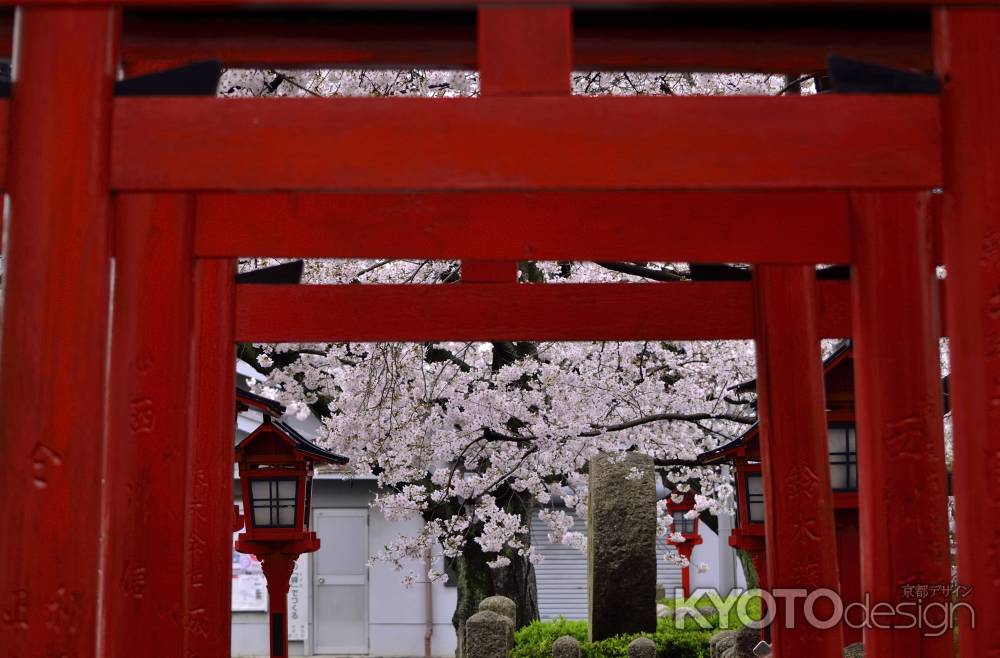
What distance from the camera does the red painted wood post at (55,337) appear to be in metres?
3.06

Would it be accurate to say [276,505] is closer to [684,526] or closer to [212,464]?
[212,464]

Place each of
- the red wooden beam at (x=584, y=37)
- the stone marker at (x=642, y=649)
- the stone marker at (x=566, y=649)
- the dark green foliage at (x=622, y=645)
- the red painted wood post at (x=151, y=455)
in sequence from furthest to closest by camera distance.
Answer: the dark green foliage at (x=622, y=645) < the stone marker at (x=566, y=649) < the stone marker at (x=642, y=649) < the red painted wood post at (x=151, y=455) < the red wooden beam at (x=584, y=37)

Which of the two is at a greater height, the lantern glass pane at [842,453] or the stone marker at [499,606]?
the lantern glass pane at [842,453]

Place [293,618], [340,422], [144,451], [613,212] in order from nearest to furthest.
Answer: [144,451] → [613,212] → [340,422] → [293,618]

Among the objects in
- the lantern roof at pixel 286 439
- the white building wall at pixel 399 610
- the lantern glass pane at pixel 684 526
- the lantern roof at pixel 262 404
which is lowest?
the white building wall at pixel 399 610

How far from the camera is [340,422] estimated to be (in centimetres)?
1166

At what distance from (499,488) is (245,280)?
6.27 meters

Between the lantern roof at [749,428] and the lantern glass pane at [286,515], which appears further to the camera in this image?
the lantern glass pane at [286,515]

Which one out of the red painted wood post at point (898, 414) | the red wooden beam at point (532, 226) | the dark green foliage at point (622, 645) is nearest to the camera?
the red painted wood post at point (898, 414)

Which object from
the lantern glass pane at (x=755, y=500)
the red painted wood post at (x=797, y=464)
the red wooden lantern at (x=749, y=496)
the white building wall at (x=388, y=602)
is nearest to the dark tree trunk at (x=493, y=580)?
the red wooden lantern at (x=749, y=496)

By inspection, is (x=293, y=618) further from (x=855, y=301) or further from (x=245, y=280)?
(x=855, y=301)

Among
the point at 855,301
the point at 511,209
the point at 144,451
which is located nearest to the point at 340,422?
the point at 511,209

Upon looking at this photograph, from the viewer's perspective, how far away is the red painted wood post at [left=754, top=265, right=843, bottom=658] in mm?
6012

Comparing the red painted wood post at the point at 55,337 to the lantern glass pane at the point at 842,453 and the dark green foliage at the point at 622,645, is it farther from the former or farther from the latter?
the dark green foliage at the point at 622,645
